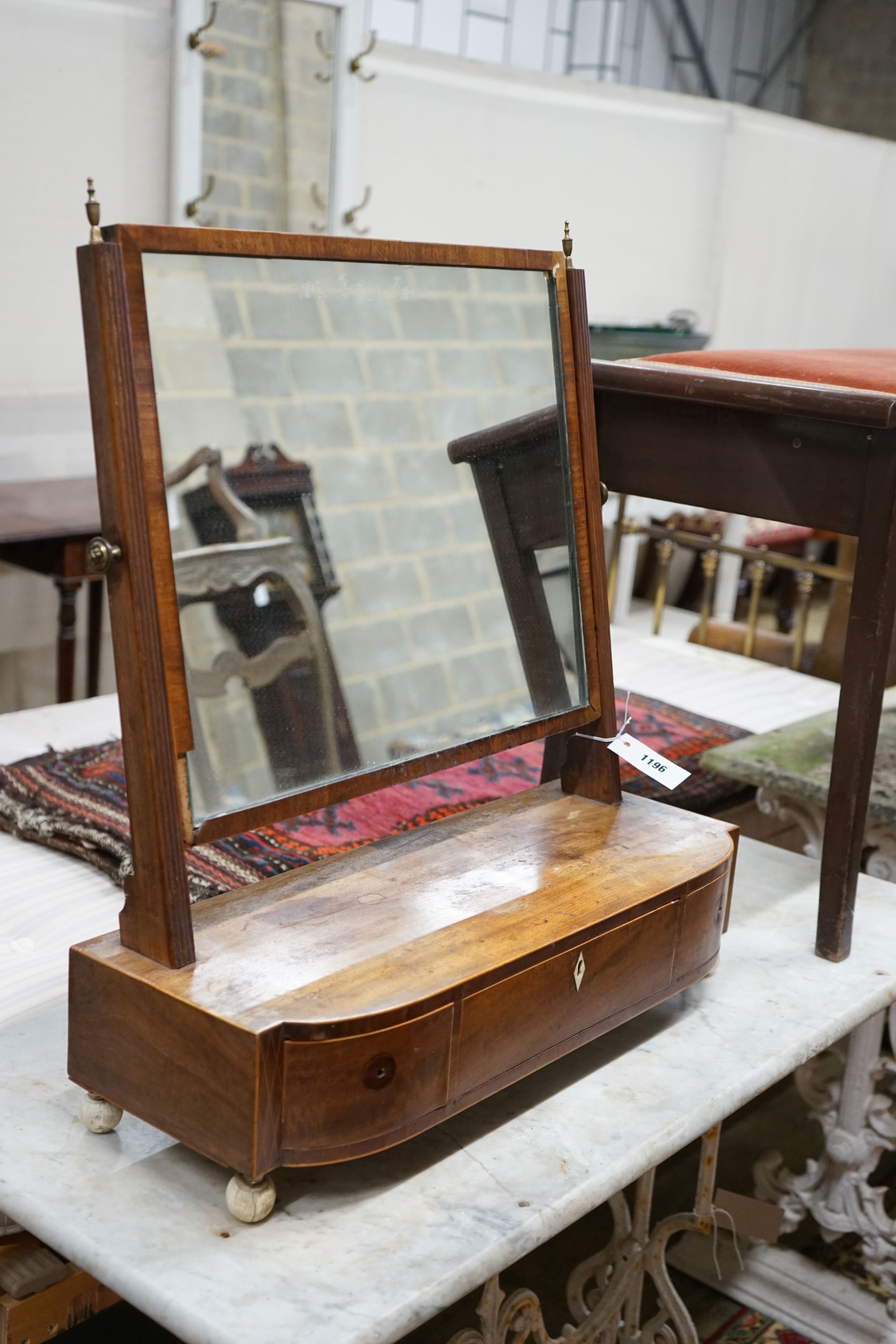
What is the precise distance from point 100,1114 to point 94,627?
9.53 feet

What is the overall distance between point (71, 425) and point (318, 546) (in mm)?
3004

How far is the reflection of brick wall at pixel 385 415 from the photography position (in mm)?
996

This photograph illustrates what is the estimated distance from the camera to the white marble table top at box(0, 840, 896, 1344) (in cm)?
93

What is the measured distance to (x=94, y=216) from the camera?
0.88 metres

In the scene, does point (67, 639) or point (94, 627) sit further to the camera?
point (94, 627)

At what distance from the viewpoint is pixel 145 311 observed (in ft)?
3.08

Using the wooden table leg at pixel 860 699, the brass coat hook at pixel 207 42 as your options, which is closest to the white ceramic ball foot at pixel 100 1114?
the wooden table leg at pixel 860 699

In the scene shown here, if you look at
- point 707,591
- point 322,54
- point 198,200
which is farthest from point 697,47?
point 707,591

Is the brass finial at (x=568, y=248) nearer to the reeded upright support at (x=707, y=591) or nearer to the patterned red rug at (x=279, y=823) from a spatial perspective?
the patterned red rug at (x=279, y=823)

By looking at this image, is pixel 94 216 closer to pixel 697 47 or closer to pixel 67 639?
pixel 67 639

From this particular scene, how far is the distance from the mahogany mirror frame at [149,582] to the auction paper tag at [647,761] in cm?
29

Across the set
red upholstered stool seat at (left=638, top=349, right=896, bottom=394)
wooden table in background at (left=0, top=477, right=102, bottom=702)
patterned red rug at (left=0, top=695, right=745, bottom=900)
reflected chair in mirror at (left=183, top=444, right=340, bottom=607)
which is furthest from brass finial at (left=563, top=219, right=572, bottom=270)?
wooden table in background at (left=0, top=477, right=102, bottom=702)

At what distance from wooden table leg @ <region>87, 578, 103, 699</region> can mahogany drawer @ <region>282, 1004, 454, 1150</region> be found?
9.70ft

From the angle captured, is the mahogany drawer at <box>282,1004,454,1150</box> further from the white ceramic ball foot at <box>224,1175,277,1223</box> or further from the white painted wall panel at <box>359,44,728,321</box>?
the white painted wall panel at <box>359,44,728,321</box>
